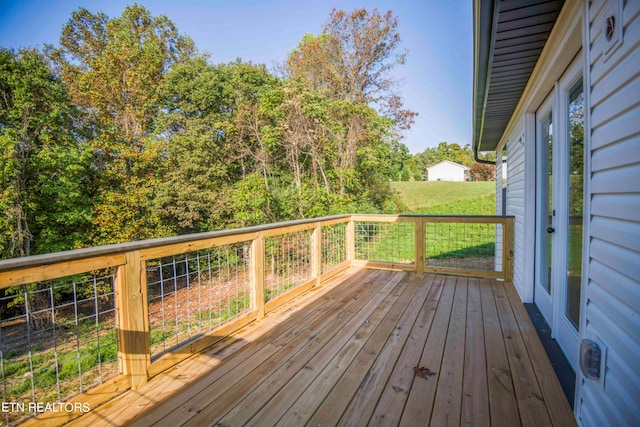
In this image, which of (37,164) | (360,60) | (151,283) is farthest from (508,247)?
(37,164)

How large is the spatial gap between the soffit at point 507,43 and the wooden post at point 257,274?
2.31 m

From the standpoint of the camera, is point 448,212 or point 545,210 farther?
point 448,212

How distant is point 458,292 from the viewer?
12.1 ft

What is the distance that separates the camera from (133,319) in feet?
5.95

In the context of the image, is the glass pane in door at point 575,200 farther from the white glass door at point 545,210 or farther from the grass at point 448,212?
the grass at point 448,212

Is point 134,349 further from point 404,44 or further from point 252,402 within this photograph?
point 404,44

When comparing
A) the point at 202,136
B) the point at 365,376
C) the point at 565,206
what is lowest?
the point at 365,376

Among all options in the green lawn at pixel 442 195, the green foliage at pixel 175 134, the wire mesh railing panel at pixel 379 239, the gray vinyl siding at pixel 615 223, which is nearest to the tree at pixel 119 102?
the green foliage at pixel 175 134

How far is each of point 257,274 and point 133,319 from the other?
116cm

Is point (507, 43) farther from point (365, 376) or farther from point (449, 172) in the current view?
point (449, 172)

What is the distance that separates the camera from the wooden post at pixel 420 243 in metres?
4.40

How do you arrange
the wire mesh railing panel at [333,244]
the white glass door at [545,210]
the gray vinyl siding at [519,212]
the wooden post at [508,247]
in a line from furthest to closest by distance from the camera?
the wire mesh railing panel at [333,244], the wooden post at [508,247], the gray vinyl siding at [519,212], the white glass door at [545,210]

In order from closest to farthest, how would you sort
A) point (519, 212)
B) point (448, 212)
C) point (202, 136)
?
point (519, 212) → point (202, 136) → point (448, 212)

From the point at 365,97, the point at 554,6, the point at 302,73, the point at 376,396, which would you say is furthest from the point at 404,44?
the point at 376,396
